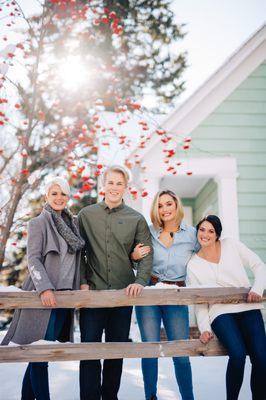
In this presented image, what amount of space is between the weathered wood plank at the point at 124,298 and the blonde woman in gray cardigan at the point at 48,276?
10cm

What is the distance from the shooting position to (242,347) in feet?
9.59

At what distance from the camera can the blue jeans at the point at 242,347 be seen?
287cm

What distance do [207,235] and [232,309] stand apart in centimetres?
61

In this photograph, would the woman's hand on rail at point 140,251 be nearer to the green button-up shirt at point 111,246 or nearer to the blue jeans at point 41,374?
the green button-up shirt at point 111,246

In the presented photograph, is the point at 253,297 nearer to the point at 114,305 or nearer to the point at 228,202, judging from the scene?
the point at 114,305

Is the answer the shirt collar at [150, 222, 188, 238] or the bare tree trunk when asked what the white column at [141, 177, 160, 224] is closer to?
the bare tree trunk

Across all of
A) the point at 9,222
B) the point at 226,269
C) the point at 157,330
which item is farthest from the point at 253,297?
the point at 9,222

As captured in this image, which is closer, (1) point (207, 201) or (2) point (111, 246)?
(2) point (111, 246)

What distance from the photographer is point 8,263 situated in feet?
45.8

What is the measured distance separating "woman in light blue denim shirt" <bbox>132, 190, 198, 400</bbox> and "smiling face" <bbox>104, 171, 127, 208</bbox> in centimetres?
36

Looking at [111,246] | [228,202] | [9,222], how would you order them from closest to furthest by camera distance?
[111,246] → [9,222] → [228,202]

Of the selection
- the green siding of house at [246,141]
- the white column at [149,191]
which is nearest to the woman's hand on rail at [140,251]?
the white column at [149,191]

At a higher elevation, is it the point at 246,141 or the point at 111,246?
the point at 246,141

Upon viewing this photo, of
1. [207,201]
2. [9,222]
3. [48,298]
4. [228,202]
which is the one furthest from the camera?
[207,201]
